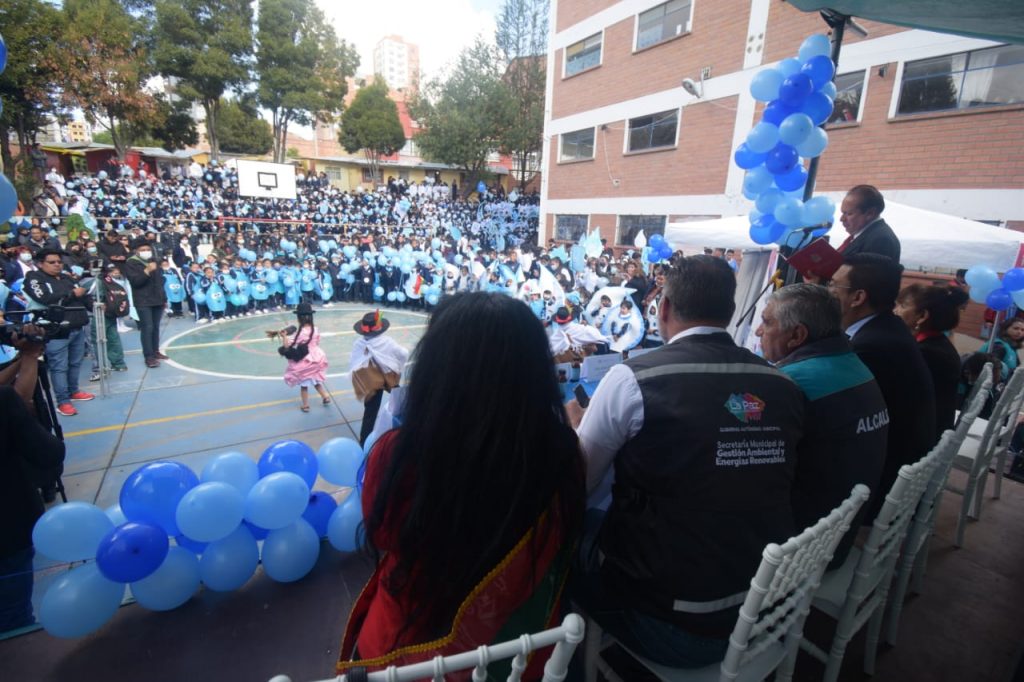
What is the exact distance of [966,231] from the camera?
463cm

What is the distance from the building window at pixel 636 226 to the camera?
14074 mm

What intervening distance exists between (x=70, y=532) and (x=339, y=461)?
1.25 meters

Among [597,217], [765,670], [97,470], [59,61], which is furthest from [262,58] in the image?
[765,670]

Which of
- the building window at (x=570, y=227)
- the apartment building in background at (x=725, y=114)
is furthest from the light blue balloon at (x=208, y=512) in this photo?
the building window at (x=570, y=227)

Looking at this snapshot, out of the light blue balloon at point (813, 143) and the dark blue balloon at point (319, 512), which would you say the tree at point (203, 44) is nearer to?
the dark blue balloon at point (319, 512)

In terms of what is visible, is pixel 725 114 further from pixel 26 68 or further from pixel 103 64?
pixel 103 64

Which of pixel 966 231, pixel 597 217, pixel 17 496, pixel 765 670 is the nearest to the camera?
pixel 765 670

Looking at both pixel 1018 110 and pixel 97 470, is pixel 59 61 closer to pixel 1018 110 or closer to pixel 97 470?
pixel 97 470

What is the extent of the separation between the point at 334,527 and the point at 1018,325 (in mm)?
6366

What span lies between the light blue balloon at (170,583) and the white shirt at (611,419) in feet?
6.90

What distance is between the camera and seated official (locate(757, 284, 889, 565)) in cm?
162

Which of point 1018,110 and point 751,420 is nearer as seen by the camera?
Answer: point 751,420

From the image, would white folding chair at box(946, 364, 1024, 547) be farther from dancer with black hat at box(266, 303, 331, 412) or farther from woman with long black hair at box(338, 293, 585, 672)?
dancer with black hat at box(266, 303, 331, 412)

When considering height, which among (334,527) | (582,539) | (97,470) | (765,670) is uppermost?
(582,539)
